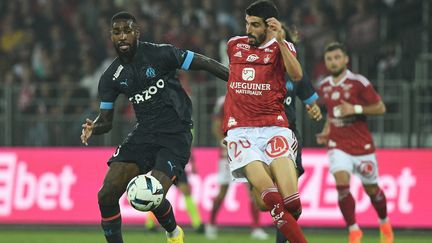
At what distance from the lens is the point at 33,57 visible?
22734 millimetres

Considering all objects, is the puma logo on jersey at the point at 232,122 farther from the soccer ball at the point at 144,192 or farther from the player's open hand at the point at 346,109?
the player's open hand at the point at 346,109

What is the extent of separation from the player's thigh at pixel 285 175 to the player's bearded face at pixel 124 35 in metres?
1.81

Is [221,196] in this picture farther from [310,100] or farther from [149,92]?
[149,92]

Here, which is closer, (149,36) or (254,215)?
(254,215)

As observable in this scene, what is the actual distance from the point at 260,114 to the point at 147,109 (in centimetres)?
115

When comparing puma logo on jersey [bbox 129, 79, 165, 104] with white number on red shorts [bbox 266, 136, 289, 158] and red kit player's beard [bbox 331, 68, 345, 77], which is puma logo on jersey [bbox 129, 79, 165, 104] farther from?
red kit player's beard [bbox 331, 68, 345, 77]

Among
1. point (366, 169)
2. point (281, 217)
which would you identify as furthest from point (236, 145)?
point (366, 169)

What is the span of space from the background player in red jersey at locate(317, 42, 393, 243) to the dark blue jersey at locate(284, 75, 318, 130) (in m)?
1.98

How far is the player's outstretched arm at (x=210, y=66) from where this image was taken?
1075cm

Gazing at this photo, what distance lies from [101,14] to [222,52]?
4.41m

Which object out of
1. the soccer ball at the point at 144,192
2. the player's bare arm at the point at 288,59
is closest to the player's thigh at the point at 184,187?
the soccer ball at the point at 144,192

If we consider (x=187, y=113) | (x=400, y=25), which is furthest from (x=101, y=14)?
(x=187, y=113)

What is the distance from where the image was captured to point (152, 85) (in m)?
10.8

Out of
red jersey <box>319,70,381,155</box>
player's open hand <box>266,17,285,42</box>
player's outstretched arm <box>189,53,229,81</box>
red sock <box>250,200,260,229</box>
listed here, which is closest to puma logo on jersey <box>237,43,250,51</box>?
player's outstretched arm <box>189,53,229,81</box>
